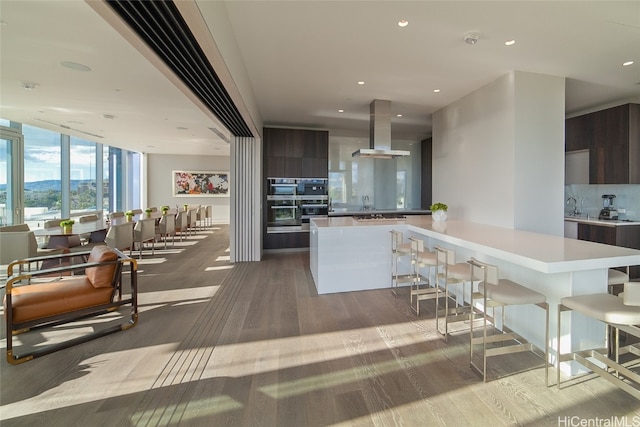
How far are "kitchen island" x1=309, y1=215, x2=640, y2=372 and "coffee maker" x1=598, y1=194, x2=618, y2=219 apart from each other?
11.0 feet

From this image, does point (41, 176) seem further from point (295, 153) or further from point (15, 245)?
point (295, 153)

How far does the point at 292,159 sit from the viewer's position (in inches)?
249

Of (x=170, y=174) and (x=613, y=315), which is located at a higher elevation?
(x=170, y=174)

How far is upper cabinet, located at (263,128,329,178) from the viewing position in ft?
20.5

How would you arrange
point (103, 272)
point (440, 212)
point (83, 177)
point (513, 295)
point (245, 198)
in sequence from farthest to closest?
1. point (83, 177)
2. point (245, 198)
3. point (440, 212)
4. point (103, 272)
5. point (513, 295)

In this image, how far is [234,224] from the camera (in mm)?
5426

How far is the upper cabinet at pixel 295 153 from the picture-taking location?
20.5 feet

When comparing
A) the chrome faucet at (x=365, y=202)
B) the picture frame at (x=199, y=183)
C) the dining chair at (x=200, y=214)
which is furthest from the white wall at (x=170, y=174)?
the chrome faucet at (x=365, y=202)

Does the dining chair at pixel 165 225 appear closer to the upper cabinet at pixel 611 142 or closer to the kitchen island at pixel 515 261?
the kitchen island at pixel 515 261

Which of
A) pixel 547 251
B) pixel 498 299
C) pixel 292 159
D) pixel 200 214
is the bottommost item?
pixel 498 299

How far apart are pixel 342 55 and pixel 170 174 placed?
9995 millimetres

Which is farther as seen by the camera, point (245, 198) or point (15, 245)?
point (245, 198)

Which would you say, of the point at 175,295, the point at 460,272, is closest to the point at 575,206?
the point at 460,272

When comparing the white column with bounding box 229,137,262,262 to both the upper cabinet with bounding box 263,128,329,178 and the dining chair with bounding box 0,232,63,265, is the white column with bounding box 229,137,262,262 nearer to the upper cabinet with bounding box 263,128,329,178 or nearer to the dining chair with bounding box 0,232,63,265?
the upper cabinet with bounding box 263,128,329,178
